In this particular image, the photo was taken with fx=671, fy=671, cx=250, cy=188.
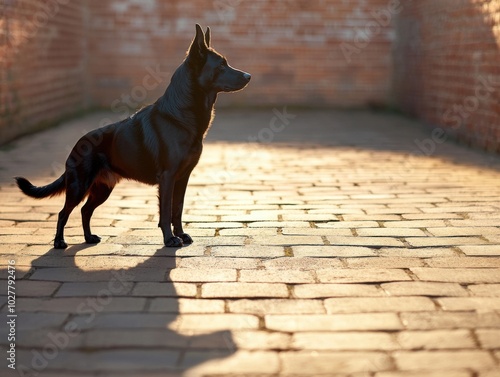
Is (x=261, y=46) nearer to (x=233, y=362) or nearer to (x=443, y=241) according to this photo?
(x=443, y=241)

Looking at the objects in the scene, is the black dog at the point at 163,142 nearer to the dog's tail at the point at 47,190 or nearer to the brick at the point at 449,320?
the dog's tail at the point at 47,190

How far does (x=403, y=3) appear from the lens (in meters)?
14.2

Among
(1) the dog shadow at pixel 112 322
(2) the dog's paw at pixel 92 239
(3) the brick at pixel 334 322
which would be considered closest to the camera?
(1) the dog shadow at pixel 112 322

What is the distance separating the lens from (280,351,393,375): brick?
93.8 inches

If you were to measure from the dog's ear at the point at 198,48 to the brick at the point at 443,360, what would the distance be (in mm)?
2349

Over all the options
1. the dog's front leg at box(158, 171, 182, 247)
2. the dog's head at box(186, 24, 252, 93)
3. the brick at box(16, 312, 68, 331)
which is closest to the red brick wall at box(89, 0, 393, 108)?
the dog's head at box(186, 24, 252, 93)

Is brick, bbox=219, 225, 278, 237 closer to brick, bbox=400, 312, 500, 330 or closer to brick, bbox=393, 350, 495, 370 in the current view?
brick, bbox=400, 312, 500, 330

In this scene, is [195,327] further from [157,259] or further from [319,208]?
[319,208]

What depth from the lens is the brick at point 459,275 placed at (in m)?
3.39

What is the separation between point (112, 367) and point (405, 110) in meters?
12.4

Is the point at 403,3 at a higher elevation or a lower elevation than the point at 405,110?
higher

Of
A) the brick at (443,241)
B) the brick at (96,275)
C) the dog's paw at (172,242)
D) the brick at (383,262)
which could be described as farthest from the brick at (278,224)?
the brick at (96,275)

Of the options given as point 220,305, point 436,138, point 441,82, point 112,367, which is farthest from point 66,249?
point 441,82

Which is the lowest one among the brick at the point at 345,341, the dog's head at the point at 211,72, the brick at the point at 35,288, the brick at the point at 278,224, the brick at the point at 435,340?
the brick at the point at 278,224
